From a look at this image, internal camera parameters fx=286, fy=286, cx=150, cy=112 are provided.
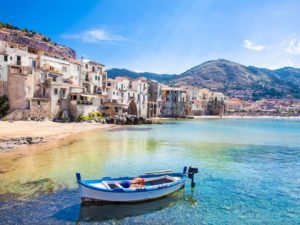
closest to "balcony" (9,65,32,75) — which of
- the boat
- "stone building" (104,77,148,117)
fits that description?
"stone building" (104,77,148,117)

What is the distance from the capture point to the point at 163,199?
15.9m

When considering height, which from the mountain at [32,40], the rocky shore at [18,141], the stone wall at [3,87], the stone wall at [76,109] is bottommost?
the rocky shore at [18,141]

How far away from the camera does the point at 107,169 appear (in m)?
22.1

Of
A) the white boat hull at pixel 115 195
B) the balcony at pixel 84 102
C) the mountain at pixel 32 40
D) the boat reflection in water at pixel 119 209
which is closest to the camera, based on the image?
the boat reflection in water at pixel 119 209

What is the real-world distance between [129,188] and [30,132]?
2770cm

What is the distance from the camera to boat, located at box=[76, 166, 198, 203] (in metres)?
14.2

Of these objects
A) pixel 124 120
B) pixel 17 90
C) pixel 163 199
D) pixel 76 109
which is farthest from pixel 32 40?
pixel 163 199

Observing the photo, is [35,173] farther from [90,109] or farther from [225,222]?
[90,109]

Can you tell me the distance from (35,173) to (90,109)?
141ft

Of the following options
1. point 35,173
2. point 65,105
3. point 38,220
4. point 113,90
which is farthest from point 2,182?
point 113,90

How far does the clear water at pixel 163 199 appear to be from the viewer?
13.4 meters

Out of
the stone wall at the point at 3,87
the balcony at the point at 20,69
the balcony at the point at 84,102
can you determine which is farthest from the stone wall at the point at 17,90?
the balcony at the point at 84,102

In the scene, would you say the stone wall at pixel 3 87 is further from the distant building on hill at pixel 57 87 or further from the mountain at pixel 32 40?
the mountain at pixel 32 40

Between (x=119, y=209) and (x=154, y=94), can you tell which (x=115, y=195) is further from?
(x=154, y=94)
